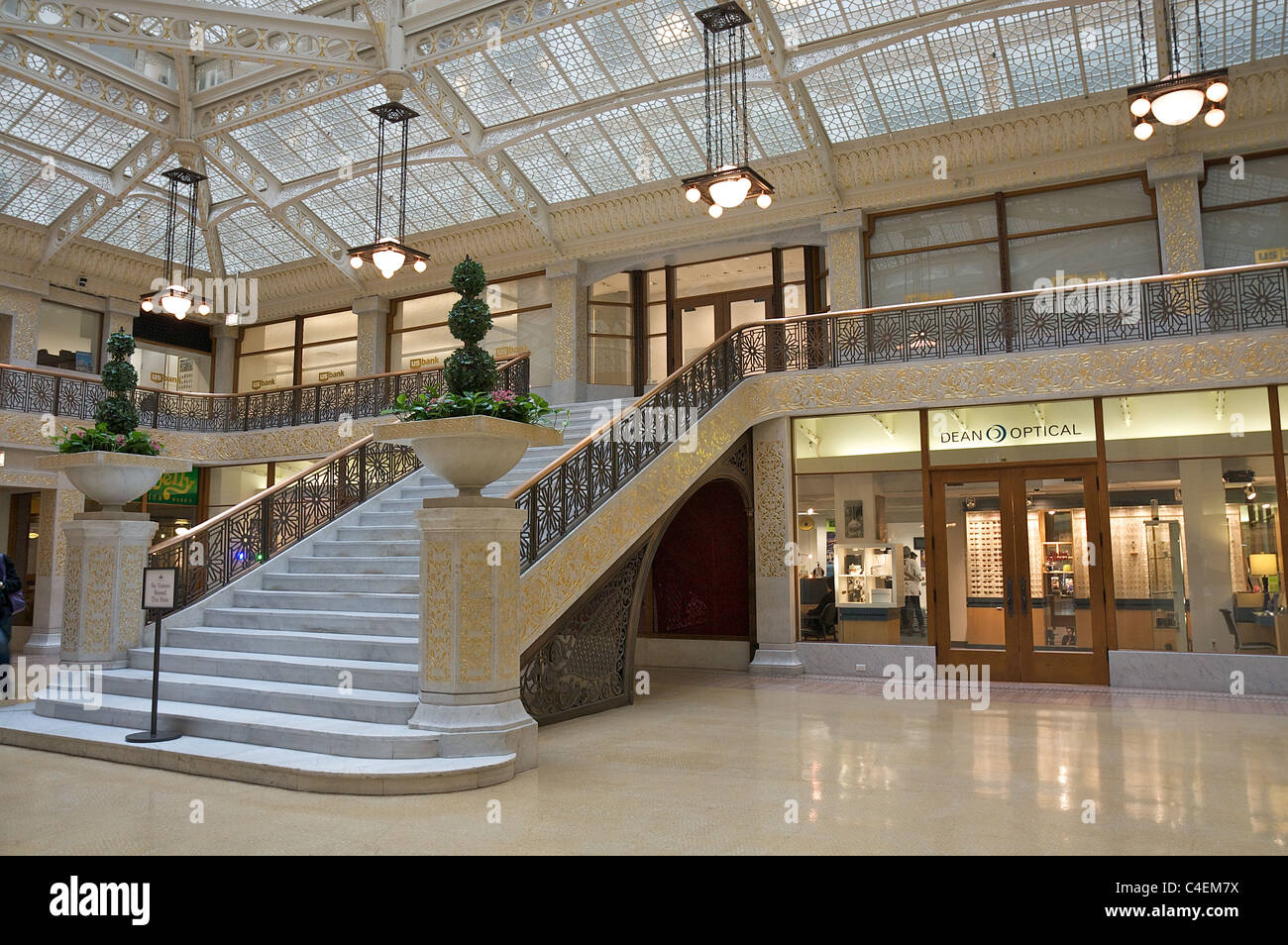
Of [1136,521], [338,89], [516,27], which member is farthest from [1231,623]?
[338,89]

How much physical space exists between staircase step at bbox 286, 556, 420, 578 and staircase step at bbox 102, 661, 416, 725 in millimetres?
1716

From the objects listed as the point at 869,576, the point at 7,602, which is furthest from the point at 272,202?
the point at 869,576

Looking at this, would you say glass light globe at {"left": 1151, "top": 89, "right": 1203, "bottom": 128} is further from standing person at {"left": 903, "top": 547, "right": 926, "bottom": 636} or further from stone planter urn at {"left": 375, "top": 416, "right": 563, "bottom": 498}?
stone planter urn at {"left": 375, "top": 416, "right": 563, "bottom": 498}

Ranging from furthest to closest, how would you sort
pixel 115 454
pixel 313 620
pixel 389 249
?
1. pixel 389 249
2. pixel 115 454
3. pixel 313 620

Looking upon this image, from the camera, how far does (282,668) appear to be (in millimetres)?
7109

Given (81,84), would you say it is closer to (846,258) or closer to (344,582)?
(344,582)

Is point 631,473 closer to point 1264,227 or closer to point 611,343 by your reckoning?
point 611,343

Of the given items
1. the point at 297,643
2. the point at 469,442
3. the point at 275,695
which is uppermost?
the point at 469,442

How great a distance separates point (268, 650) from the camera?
7.71 m

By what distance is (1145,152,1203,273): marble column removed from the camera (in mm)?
11211

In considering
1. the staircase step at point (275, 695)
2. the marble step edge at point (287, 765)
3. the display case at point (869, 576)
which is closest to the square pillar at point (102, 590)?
the staircase step at point (275, 695)

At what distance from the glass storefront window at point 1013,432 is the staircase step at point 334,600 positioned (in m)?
6.86

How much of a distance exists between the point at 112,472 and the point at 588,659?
4594mm

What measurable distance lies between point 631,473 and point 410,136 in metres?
8.57
